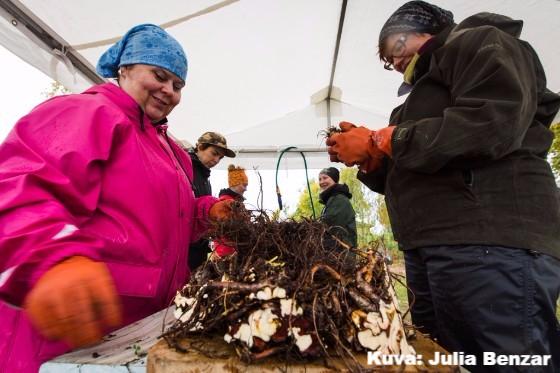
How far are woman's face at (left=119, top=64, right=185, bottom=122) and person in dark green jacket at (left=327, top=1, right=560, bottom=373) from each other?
823 millimetres

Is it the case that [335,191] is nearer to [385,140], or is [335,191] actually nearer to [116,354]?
[385,140]

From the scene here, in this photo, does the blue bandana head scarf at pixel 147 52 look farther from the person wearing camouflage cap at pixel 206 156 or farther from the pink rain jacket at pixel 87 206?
the person wearing camouflage cap at pixel 206 156

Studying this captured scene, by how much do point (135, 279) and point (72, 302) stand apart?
0.31 meters

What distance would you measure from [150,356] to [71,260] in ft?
0.95

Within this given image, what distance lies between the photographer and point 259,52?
11.4 feet

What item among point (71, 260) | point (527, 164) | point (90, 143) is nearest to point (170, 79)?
point (90, 143)

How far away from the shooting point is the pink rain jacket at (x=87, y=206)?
2.27 ft

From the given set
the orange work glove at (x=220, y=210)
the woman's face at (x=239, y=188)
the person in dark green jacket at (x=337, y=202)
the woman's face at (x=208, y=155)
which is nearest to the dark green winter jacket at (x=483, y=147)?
the orange work glove at (x=220, y=210)

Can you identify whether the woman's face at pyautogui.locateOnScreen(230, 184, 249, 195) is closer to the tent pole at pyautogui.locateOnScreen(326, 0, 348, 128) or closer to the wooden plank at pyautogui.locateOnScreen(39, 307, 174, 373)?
the tent pole at pyautogui.locateOnScreen(326, 0, 348, 128)

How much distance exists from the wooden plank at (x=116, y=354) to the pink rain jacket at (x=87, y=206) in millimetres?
99

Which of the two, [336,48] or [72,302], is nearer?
[72,302]

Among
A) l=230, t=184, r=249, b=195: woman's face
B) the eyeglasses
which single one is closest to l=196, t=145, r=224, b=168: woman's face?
l=230, t=184, r=249, b=195: woman's face

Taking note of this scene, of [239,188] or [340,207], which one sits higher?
[239,188]

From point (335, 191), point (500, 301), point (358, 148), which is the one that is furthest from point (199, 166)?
point (500, 301)
